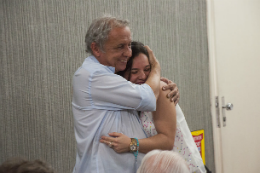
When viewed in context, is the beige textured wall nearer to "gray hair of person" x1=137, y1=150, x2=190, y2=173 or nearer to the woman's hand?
the woman's hand

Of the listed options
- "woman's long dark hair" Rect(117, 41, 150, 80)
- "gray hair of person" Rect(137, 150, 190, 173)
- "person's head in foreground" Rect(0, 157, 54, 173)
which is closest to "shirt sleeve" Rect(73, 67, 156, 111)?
"woman's long dark hair" Rect(117, 41, 150, 80)

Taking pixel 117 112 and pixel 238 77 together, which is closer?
pixel 117 112

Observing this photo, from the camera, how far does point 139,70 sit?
1.81 m

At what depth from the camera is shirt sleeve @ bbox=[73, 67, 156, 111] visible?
1.56 meters

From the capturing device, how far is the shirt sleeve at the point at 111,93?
1.56 meters

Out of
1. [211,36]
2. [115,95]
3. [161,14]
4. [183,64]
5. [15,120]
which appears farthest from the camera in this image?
[211,36]

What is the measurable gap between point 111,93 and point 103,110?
0.36ft

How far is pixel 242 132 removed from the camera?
12.4 ft

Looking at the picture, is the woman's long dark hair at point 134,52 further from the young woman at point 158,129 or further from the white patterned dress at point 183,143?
the white patterned dress at point 183,143

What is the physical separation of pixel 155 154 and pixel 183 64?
199 centimetres

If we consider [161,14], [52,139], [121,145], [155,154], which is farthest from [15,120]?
[161,14]

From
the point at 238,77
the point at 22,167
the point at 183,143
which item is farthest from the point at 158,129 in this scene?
the point at 238,77

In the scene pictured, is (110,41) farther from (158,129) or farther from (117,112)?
(158,129)

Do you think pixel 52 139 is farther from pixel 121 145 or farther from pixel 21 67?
pixel 121 145
